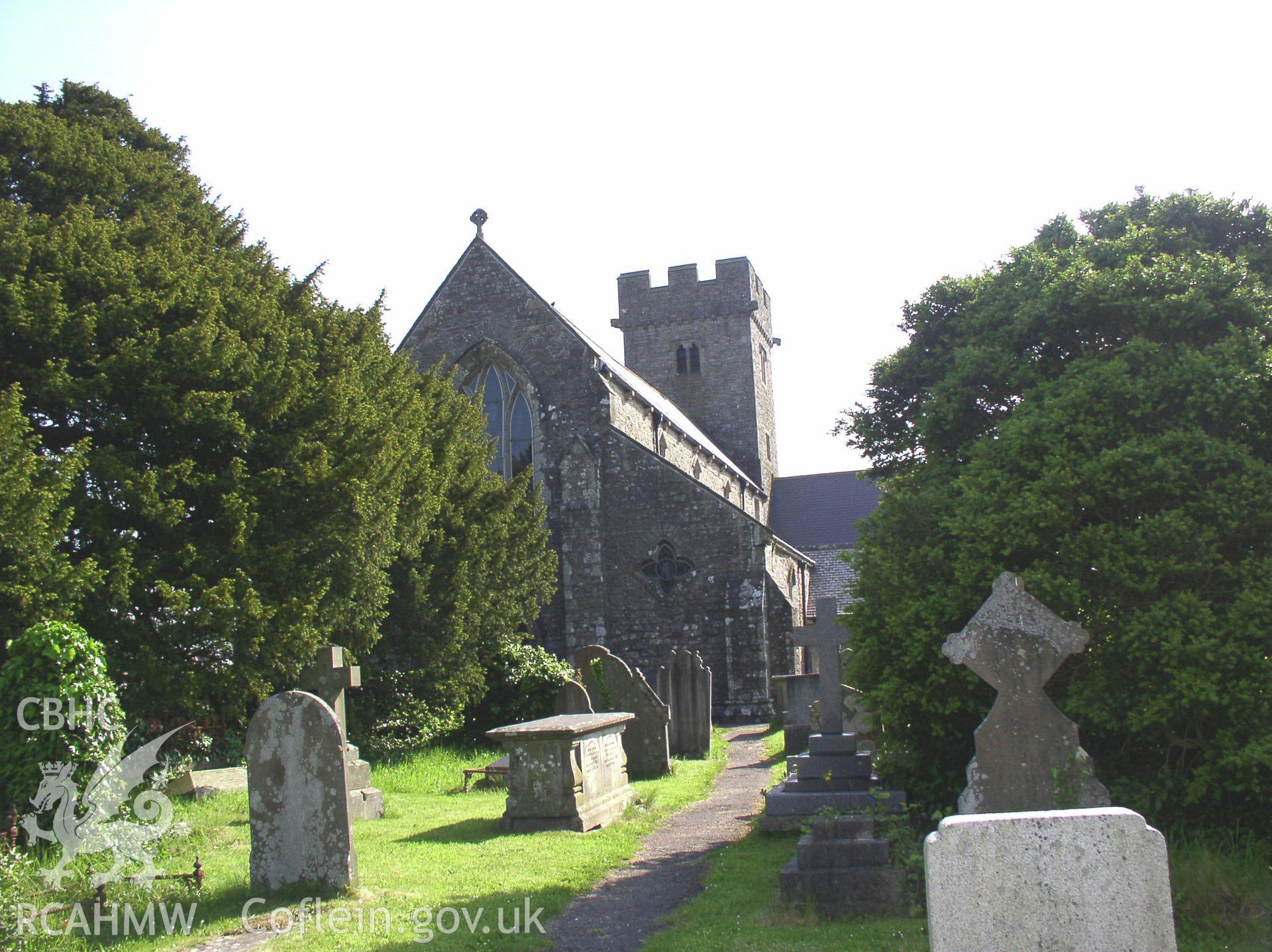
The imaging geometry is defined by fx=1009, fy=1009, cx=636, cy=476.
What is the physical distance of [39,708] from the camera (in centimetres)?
816

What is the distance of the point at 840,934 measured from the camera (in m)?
6.18

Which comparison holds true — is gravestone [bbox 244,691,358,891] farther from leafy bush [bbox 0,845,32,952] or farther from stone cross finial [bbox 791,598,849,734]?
stone cross finial [bbox 791,598,849,734]

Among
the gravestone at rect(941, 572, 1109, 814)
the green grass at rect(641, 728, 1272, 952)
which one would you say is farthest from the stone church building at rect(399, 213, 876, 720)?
the gravestone at rect(941, 572, 1109, 814)

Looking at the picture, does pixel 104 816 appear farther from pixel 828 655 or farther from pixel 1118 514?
pixel 1118 514

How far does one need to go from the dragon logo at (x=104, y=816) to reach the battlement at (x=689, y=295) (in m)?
31.6

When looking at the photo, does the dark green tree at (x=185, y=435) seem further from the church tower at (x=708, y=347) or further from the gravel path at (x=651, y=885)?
the church tower at (x=708, y=347)

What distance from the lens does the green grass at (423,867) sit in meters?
6.27

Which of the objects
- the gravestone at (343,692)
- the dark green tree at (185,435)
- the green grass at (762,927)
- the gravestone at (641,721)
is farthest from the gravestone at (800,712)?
the green grass at (762,927)

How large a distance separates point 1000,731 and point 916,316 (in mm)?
5531

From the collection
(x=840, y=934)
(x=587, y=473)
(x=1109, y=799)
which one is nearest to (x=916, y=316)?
(x=1109, y=799)

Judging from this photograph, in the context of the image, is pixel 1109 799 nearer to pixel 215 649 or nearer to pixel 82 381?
pixel 215 649

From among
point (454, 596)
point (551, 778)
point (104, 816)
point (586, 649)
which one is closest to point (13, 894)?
point (104, 816)

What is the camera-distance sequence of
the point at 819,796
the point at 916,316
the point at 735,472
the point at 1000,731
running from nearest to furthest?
the point at 1000,731
the point at 819,796
the point at 916,316
the point at 735,472

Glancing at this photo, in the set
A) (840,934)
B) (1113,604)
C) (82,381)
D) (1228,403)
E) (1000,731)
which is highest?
(82,381)
